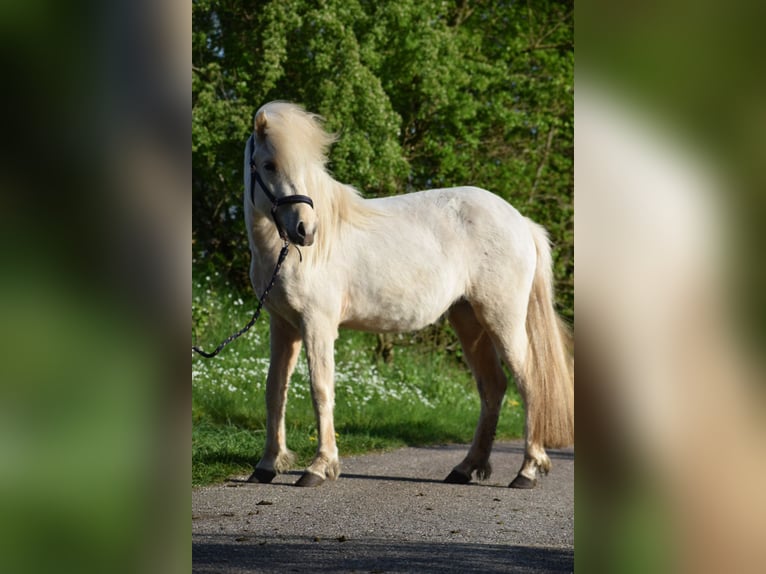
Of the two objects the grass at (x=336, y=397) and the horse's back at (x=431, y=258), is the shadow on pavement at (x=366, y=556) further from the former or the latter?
the horse's back at (x=431, y=258)

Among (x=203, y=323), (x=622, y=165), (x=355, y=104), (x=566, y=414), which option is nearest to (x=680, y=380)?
(x=622, y=165)

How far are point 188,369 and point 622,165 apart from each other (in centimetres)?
46

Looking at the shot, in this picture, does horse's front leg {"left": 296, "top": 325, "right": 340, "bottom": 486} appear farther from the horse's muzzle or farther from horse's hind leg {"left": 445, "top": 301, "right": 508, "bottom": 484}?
horse's hind leg {"left": 445, "top": 301, "right": 508, "bottom": 484}

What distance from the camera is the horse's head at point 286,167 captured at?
5543mm

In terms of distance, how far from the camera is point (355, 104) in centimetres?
1025

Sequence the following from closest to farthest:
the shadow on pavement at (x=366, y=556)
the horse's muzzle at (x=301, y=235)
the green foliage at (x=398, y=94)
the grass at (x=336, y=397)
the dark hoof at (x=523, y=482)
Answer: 1. the shadow on pavement at (x=366, y=556)
2. the horse's muzzle at (x=301, y=235)
3. the dark hoof at (x=523, y=482)
4. the grass at (x=336, y=397)
5. the green foliage at (x=398, y=94)

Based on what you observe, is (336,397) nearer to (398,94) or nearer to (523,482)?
(523,482)

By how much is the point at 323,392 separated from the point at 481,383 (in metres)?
1.29

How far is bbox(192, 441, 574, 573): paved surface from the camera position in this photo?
11.9 feet

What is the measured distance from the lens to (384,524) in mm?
4562

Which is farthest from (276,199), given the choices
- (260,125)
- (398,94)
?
(398,94)

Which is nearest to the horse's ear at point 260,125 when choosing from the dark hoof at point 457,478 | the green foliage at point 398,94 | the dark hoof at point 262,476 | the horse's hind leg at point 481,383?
the horse's hind leg at point 481,383

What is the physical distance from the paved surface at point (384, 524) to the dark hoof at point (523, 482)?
10cm

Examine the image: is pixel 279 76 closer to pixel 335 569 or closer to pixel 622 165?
pixel 335 569
